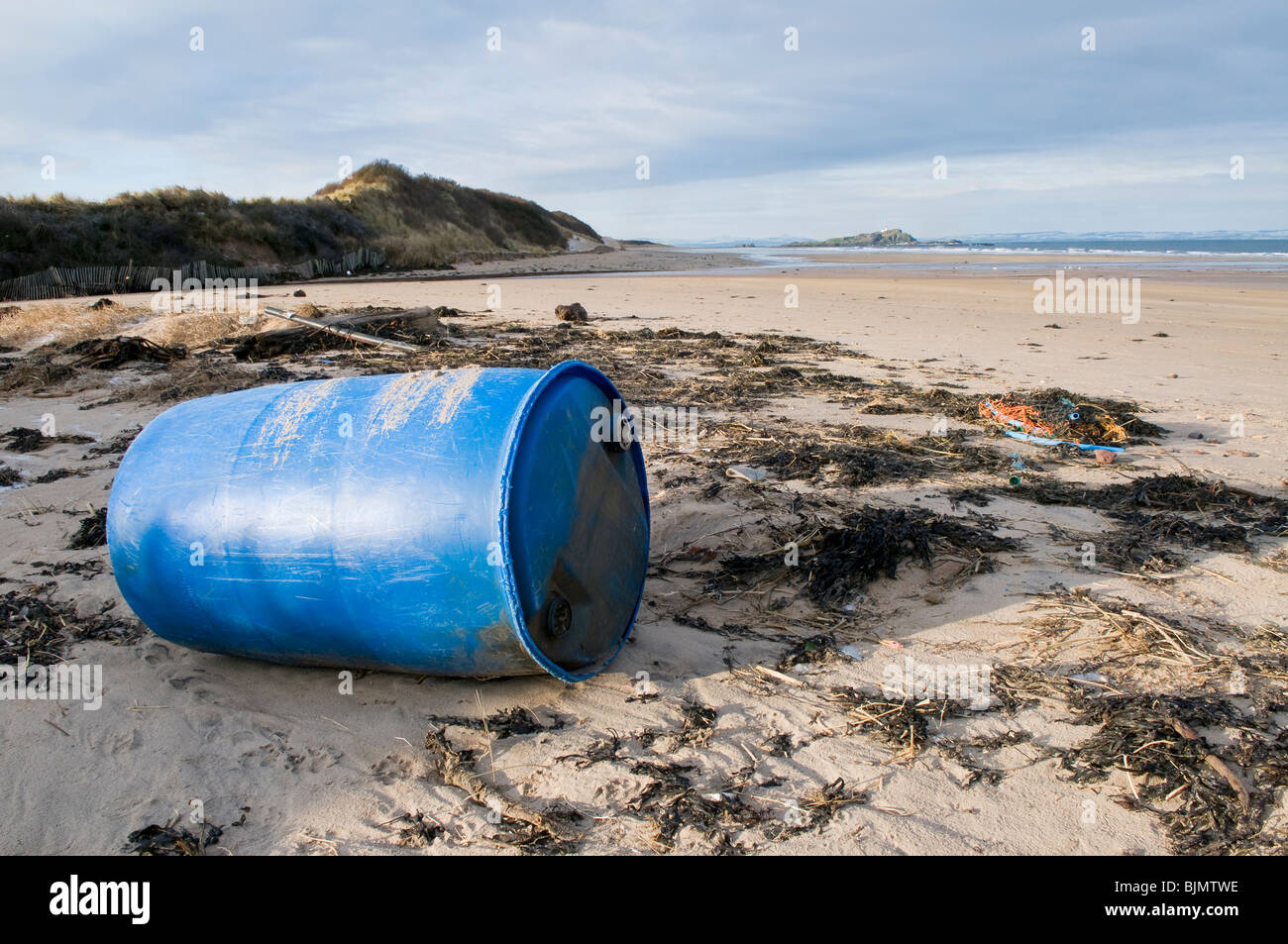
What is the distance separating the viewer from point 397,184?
42281mm

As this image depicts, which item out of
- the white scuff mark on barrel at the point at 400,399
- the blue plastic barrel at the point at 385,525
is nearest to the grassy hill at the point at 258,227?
the blue plastic barrel at the point at 385,525

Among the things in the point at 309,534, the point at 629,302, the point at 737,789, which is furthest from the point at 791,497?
the point at 629,302

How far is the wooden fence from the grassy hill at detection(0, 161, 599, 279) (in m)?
1.07

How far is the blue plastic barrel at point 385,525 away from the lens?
2684 mm

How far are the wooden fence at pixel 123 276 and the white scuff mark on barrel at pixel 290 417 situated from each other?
23249 millimetres

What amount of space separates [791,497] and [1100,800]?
273 cm

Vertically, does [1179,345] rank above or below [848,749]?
above

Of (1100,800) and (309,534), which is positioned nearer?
(1100,800)

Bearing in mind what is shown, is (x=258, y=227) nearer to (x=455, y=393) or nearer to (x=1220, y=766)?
(x=455, y=393)

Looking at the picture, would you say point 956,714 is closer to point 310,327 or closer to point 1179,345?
point 310,327

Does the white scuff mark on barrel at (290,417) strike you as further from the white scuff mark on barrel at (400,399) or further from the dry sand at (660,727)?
the dry sand at (660,727)

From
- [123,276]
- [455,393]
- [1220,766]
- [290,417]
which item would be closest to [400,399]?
[455,393]

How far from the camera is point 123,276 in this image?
2350 centimetres

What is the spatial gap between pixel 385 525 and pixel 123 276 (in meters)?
25.9
